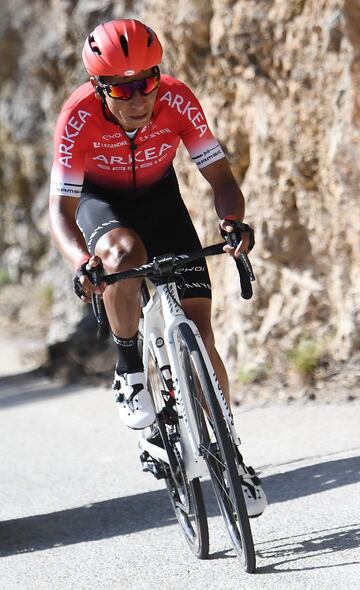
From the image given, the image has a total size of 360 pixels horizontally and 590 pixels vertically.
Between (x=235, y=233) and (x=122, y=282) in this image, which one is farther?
(x=122, y=282)

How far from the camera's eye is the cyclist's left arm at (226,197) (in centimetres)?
428

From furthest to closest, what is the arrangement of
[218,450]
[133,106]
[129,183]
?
[129,183] → [133,106] → [218,450]

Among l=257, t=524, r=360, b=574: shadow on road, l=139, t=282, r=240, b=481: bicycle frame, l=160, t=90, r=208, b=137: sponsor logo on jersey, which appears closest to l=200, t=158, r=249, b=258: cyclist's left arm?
l=160, t=90, r=208, b=137: sponsor logo on jersey

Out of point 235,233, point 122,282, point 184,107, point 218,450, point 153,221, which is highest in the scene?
point 184,107

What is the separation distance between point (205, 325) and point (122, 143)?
978 mm

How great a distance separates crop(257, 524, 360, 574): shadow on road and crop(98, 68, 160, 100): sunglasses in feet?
6.99

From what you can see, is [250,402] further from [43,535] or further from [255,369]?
[43,535]

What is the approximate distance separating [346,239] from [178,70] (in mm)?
2776

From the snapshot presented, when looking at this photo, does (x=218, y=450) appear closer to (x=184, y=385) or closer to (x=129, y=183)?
(x=184, y=385)

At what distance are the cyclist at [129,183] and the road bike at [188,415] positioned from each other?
0.33 ft

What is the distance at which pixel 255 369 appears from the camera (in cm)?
841

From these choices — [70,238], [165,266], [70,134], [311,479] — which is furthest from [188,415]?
[311,479]

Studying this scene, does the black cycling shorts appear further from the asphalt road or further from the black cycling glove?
the asphalt road

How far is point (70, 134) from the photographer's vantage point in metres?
4.62
